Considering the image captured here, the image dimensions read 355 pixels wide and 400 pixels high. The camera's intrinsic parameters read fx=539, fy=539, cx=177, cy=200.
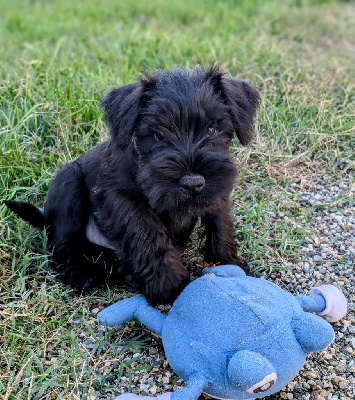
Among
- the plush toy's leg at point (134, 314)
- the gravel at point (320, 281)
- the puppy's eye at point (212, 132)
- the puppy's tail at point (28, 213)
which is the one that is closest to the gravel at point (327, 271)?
the gravel at point (320, 281)

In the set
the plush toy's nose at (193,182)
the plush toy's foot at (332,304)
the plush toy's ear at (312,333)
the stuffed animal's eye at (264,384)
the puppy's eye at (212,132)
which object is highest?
the puppy's eye at (212,132)

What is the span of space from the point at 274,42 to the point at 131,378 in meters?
4.65

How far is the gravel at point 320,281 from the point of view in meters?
2.62

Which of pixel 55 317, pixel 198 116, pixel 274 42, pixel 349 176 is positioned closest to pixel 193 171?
pixel 198 116

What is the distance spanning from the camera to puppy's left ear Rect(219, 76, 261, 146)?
293cm

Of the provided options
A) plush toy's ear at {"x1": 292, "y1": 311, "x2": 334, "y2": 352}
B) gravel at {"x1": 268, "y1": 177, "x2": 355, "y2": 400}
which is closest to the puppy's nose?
plush toy's ear at {"x1": 292, "y1": 311, "x2": 334, "y2": 352}

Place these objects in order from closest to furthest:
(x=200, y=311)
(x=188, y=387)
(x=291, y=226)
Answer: (x=188, y=387) → (x=200, y=311) → (x=291, y=226)

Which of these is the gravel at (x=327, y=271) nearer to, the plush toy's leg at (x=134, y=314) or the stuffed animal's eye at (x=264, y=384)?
the stuffed animal's eye at (x=264, y=384)

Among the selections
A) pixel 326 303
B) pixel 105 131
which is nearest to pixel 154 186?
pixel 326 303

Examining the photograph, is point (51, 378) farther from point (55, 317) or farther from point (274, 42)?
point (274, 42)

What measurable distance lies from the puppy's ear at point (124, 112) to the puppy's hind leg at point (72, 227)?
27.9 inches

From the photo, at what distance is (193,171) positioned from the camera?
2.53 meters

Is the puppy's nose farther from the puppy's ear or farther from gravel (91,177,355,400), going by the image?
gravel (91,177,355,400)

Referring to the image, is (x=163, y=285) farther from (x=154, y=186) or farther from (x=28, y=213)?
(x=28, y=213)
